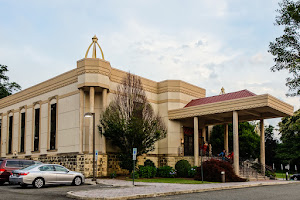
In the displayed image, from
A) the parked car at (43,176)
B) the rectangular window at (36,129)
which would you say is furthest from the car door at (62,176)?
the rectangular window at (36,129)

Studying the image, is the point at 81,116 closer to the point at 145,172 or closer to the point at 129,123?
the point at 129,123

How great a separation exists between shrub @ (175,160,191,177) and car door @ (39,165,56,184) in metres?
14.0

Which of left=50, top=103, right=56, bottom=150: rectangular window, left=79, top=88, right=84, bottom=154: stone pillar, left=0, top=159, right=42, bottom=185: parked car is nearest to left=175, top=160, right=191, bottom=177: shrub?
left=79, top=88, right=84, bottom=154: stone pillar

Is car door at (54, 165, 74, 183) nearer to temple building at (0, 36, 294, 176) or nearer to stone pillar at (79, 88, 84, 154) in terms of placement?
temple building at (0, 36, 294, 176)

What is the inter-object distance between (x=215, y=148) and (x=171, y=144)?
27.5 ft

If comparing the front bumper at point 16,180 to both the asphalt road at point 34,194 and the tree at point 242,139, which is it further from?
the tree at point 242,139

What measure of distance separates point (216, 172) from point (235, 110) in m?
5.89

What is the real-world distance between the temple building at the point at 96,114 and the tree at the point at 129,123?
1.36 meters

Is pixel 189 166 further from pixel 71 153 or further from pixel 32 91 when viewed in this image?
pixel 32 91

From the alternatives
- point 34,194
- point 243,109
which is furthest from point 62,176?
point 243,109

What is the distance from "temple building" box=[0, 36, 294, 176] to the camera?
101 feet

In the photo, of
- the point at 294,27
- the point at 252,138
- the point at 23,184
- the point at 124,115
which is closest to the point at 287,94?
the point at 294,27

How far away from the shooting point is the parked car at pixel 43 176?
818 inches

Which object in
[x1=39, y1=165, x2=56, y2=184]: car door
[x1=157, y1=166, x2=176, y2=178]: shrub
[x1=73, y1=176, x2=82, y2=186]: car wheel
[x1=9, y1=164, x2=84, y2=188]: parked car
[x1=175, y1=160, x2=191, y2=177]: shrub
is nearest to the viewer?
[x1=9, y1=164, x2=84, y2=188]: parked car
